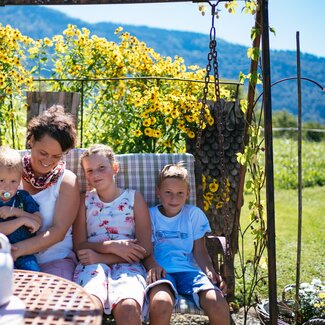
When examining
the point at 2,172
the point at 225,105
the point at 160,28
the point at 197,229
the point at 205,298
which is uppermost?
the point at 160,28

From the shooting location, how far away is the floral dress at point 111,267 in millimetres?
2734

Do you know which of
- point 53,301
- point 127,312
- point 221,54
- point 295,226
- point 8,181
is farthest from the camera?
point 221,54

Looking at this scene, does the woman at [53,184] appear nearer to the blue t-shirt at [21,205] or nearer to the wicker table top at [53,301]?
the blue t-shirt at [21,205]

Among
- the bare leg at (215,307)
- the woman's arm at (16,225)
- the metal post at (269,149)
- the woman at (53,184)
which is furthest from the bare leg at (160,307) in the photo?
the woman's arm at (16,225)

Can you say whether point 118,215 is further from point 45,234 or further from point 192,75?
point 192,75

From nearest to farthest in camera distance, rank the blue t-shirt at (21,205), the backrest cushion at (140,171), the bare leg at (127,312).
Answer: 1. the bare leg at (127,312)
2. the blue t-shirt at (21,205)
3. the backrest cushion at (140,171)

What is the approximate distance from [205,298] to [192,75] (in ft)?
8.34

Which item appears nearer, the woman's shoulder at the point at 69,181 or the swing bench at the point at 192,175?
the woman's shoulder at the point at 69,181

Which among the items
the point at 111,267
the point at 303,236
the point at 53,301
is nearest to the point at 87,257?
the point at 111,267

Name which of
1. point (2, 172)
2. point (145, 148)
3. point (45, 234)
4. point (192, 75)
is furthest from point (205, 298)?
point (192, 75)

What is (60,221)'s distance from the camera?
2.94 meters

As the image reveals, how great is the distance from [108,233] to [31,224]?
20.2 inches

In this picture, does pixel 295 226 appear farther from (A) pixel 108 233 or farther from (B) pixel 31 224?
(B) pixel 31 224

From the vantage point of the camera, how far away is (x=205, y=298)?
9.37 feet
